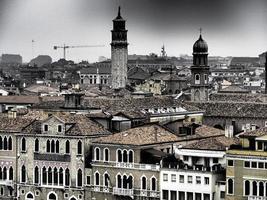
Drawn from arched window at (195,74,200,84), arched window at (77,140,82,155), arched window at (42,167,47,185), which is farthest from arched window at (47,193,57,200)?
arched window at (195,74,200,84)

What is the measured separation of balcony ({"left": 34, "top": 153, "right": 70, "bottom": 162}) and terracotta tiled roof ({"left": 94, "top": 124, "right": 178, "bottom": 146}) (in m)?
1.68

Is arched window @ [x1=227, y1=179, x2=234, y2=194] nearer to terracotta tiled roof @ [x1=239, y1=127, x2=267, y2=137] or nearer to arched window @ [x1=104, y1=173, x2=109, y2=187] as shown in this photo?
terracotta tiled roof @ [x1=239, y1=127, x2=267, y2=137]

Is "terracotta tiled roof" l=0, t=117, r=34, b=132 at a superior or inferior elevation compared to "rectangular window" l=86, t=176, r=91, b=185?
superior

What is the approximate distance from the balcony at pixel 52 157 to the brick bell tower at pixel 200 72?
847 inches

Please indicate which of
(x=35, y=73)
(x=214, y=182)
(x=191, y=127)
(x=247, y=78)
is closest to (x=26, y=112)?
(x=191, y=127)

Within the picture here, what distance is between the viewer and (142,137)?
4247cm

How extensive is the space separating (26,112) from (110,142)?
1007cm

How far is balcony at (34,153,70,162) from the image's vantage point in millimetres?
43688

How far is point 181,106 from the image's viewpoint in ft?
176

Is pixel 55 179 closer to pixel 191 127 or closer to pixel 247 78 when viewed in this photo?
pixel 191 127

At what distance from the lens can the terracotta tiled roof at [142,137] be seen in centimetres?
4191

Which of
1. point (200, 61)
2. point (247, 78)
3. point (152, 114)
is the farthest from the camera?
point (247, 78)

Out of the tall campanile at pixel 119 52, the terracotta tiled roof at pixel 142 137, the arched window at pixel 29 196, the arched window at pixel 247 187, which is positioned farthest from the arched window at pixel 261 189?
the tall campanile at pixel 119 52

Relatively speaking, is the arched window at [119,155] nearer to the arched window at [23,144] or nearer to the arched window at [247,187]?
the arched window at [23,144]
